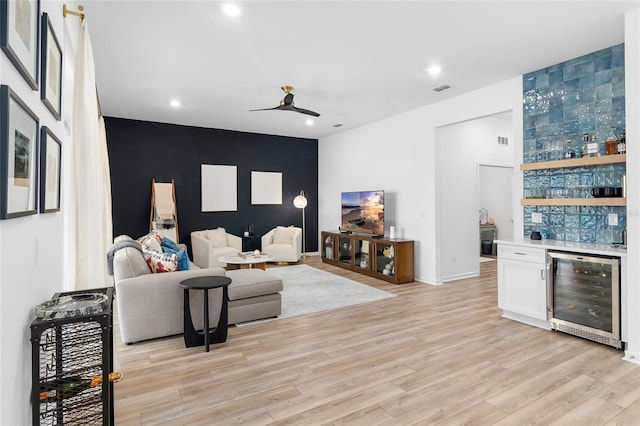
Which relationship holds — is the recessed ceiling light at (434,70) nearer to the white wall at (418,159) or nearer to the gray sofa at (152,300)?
the white wall at (418,159)

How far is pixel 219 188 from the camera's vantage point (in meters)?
7.71

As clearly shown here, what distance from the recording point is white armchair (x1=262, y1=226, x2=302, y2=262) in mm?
7516

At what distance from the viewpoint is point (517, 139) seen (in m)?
4.50

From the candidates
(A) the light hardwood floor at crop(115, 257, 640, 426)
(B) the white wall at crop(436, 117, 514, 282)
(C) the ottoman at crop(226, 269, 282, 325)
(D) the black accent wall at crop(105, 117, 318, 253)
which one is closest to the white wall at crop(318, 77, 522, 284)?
(B) the white wall at crop(436, 117, 514, 282)

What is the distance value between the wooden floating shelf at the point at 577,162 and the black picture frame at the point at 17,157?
4.40 metres

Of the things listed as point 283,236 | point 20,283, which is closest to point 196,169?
point 283,236

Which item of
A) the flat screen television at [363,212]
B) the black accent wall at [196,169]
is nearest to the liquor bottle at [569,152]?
the flat screen television at [363,212]

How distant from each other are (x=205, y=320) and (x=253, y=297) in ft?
2.64

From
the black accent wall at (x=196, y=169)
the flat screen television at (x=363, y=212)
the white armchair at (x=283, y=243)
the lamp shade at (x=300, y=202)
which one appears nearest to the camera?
the flat screen television at (x=363, y=212)

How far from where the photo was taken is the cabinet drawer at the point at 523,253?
3.71 metres

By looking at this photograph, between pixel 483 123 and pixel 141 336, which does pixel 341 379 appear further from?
pixel 483 123

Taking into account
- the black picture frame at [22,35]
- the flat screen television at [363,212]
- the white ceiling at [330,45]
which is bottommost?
the flat screen television at [363,212]

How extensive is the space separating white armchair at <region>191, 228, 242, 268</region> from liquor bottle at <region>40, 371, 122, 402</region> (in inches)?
190

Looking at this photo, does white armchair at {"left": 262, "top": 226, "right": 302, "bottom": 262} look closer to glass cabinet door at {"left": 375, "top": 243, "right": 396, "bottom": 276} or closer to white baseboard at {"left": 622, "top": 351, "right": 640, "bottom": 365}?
glass cabinet door at {"left": 375, "top": 243, "right": 396, "bottom": 276}
